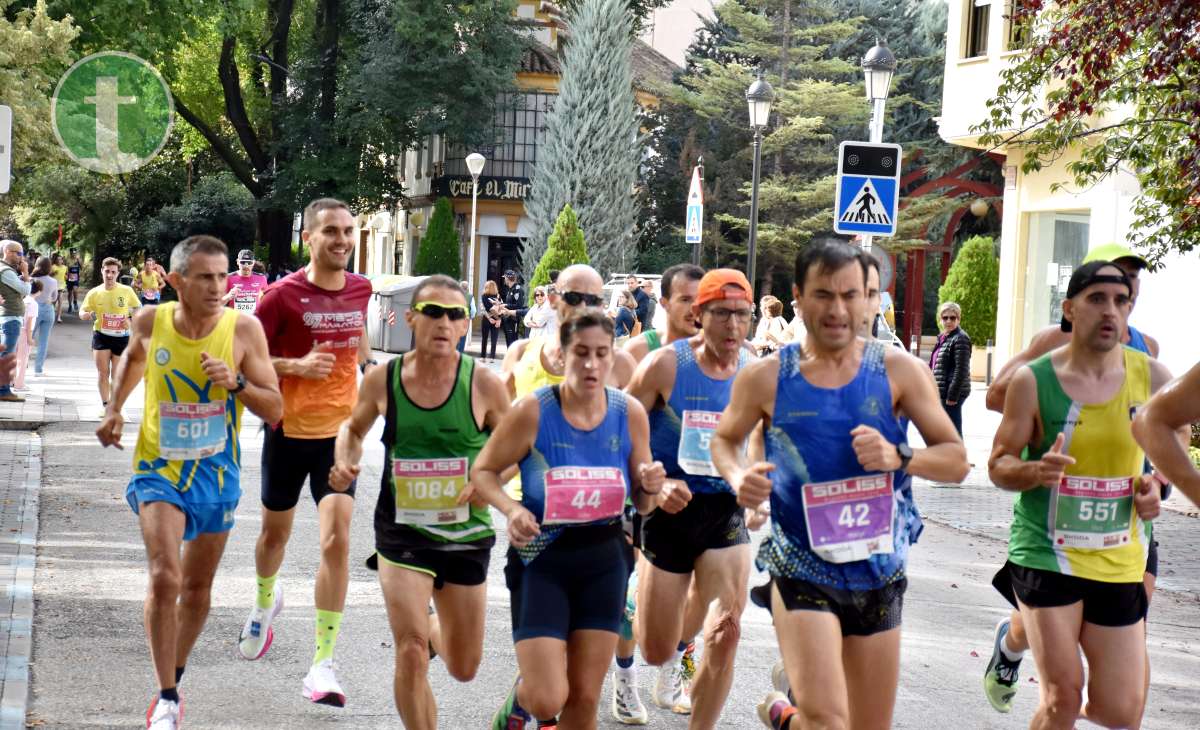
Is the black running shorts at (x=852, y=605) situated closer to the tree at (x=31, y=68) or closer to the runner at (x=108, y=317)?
the runner at (x=108, y=317)

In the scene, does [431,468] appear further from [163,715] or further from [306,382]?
[306,382]

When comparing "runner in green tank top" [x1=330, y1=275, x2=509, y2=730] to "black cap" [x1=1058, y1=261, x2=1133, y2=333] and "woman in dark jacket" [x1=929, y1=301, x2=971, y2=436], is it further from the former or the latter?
"woman in dark jacket" [x1=929, y1=301, x2=971, y2=436]

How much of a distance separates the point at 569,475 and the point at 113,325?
14355 millimetres

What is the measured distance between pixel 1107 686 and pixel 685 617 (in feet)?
6.02

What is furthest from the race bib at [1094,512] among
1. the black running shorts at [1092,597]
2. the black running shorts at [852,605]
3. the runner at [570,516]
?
the runner at [570,516]

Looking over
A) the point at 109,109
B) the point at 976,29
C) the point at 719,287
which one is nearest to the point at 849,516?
the point at 719,287

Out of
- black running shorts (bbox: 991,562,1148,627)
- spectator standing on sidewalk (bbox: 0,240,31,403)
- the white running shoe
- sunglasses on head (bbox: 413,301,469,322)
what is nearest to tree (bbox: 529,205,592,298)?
spectator standing on sidewalk (bbox: 0,240,31,403)

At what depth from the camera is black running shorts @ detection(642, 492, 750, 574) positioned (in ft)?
21.0

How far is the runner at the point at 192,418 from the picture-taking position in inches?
250

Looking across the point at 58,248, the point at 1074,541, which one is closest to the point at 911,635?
the point at 1074,541

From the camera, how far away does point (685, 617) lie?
668 centimetres

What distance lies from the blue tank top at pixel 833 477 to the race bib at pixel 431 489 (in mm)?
1352

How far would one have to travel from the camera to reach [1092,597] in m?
5.46

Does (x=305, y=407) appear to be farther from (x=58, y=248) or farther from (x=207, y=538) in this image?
(x=58, y=248)
